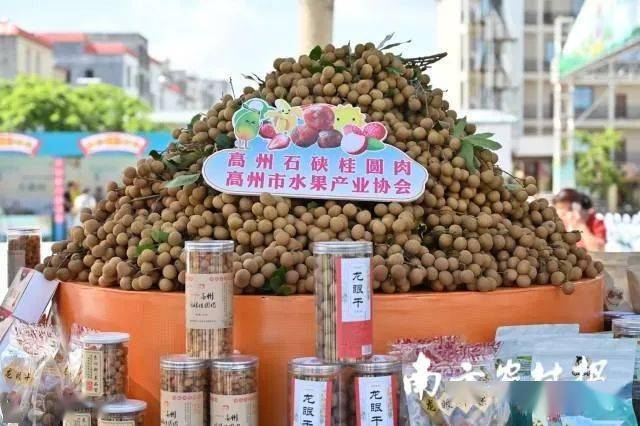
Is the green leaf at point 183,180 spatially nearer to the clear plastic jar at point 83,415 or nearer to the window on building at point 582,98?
the clear plastic jar at point 83,415

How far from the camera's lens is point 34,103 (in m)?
37.0

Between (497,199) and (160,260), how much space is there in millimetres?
1151

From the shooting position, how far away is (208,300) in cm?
246

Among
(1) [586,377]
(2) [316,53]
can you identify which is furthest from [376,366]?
(2) [316,53]

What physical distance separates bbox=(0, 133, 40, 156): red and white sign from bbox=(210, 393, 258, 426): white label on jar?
19.1 metres

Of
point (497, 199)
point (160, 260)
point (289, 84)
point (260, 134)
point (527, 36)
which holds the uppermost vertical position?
point (527, 36)

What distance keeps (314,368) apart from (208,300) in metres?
0.35

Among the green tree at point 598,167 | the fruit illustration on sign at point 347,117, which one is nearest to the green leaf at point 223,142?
the fruit illustration on sign at point 347,117

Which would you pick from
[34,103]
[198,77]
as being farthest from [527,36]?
[198,77]

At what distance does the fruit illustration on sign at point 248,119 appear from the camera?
9.93 ft

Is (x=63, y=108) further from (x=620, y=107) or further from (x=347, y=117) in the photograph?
(x=347, y=117)

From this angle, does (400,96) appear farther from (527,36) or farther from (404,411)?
(527,36)

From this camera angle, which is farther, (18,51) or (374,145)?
(18,51)

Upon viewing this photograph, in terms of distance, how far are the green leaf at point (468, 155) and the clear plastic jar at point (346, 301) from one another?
33.5 inches
